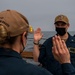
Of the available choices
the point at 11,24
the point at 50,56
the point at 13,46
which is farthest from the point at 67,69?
the point at 50,56

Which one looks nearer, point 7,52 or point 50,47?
point 7,52

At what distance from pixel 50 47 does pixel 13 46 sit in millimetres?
2616

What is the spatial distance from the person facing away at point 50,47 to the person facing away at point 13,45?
7.75 ft

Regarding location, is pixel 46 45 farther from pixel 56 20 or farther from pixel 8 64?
pixel 8 64

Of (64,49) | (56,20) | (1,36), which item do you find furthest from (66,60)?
(56,20)

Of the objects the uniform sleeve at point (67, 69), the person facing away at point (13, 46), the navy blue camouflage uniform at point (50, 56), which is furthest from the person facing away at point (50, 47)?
the person facing away at point (13, 46)

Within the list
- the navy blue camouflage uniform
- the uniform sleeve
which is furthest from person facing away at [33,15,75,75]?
the uniform sleeve

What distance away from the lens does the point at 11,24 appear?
2293mm

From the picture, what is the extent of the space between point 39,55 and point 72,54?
1.86 feet

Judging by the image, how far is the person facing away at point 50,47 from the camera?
4760 millimetres

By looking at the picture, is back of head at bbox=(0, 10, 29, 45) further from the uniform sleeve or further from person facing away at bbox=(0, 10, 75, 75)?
the uniform sleeve

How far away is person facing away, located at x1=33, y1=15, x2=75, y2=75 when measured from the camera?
4760 mm

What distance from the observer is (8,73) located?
223 cm

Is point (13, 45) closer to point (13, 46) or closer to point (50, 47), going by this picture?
point (13, 46)
